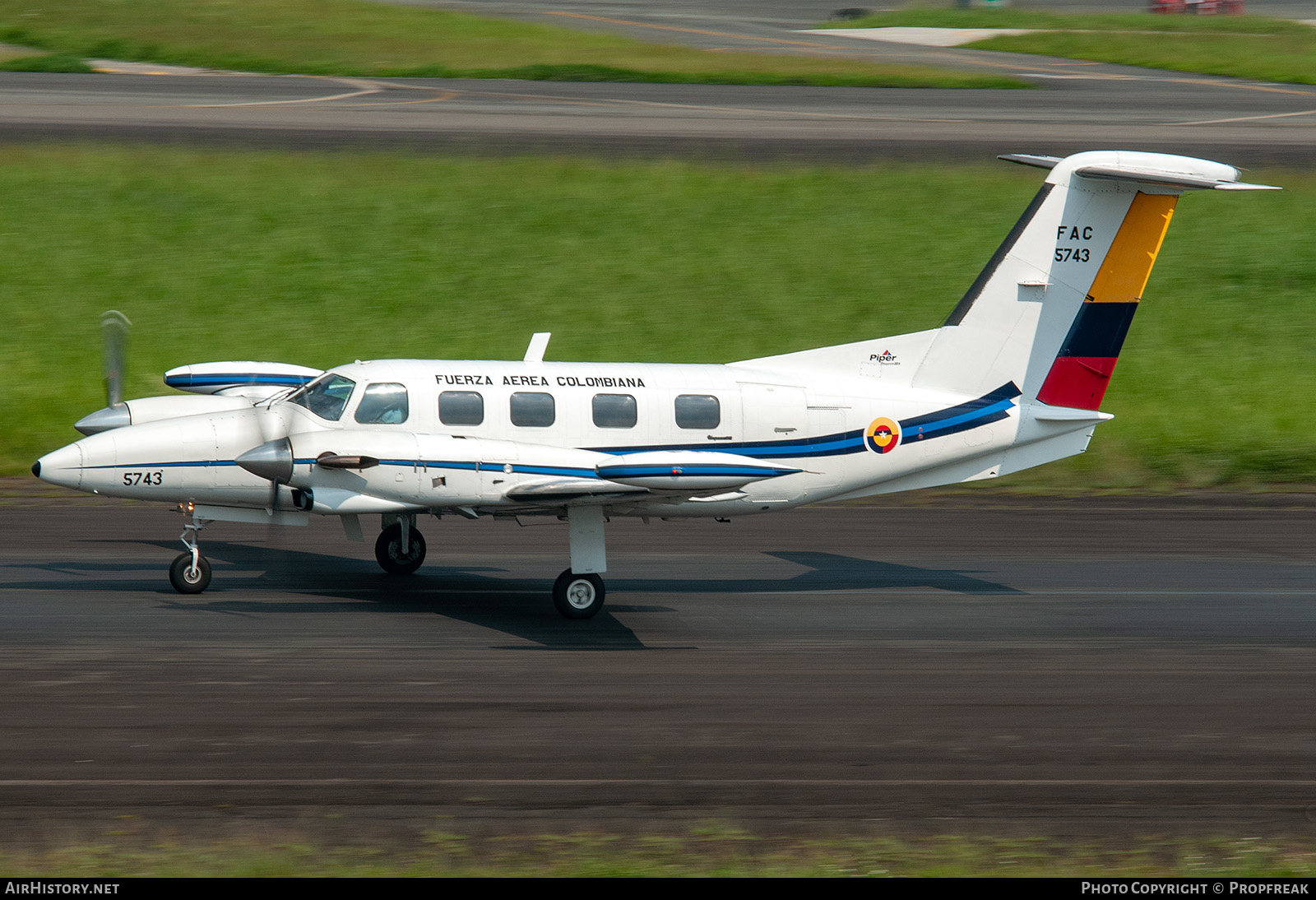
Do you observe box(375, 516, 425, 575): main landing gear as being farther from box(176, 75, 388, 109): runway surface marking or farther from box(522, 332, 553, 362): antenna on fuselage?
box(176, 75, 388, 109): runway surface marking

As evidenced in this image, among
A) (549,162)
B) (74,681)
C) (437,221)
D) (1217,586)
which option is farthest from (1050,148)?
(74,681)

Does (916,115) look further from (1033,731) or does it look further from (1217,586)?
(1033,731)

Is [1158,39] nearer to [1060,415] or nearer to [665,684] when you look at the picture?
[1060,415]

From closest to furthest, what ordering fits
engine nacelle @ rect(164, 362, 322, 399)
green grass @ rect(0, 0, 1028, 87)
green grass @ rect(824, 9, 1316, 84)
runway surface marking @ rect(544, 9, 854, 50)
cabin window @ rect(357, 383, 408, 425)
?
cabin window @ rect(357, 383, 408, 425)
engine nacelle @ rect(164, 362, 322, 399)
green grass @ rect(0, 0, 1028, 87)
green grass @ rect(824, 9, 1316, 84)
runway surface marking @ rect(544, 9, 854, 50)

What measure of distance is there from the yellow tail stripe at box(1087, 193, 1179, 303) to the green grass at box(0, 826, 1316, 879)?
24.7 ft

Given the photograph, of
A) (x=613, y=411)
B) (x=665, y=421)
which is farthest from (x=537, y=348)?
(x=665, y=421)

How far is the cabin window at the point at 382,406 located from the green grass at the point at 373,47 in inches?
1122

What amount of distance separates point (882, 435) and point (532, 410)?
11.8ft

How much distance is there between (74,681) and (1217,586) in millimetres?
11281

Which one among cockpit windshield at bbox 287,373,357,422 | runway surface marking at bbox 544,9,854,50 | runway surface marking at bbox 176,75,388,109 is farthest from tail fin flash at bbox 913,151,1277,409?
runway surface marking at bbox 544,9,854,50

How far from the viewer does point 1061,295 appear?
14031mm

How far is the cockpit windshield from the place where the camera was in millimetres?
12500

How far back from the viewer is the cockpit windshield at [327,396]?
1250 cm

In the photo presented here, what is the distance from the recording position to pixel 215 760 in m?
8.63
